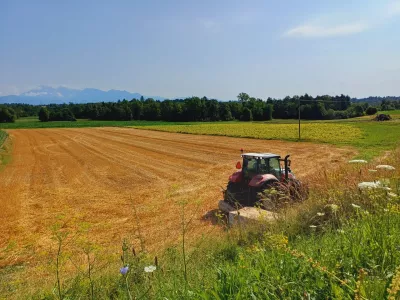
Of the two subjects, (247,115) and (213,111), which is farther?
(213,111)

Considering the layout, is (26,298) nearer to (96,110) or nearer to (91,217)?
(91,217)

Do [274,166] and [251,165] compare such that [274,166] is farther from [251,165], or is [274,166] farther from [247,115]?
[247,115]

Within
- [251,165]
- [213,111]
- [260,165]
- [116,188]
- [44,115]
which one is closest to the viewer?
[260,165]

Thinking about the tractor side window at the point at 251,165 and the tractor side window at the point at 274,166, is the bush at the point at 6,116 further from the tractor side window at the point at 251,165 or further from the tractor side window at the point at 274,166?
the tractor side window at the point at 274,166

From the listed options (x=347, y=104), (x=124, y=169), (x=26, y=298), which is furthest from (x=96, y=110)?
(x=26, y=298)

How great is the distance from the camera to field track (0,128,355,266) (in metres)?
11.2

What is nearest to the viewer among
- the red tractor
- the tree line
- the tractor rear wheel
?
the red tractor

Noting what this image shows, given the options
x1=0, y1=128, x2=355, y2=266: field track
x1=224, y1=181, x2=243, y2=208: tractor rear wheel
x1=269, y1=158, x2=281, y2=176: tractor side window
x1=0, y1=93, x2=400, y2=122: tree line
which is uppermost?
x1=0, y1=93, x2=400, y2=122: tree line

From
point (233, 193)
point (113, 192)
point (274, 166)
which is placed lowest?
point (113, 192)

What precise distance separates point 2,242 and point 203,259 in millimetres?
9377

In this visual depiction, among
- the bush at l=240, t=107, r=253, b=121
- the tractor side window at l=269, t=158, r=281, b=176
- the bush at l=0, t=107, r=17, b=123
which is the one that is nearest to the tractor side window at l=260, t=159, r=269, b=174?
the tractor side window at l=269, t=158, r=281, b=176

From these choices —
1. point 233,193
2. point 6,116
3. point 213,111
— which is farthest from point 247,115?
point 233,193

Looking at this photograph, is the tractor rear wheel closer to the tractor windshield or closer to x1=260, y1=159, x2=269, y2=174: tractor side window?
the tractor windshield

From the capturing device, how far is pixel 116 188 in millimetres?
18547
